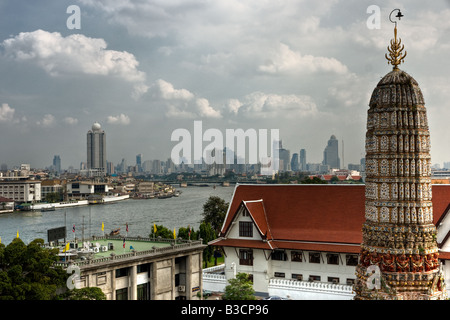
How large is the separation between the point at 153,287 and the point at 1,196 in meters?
97.4

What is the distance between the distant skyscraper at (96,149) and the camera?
152m

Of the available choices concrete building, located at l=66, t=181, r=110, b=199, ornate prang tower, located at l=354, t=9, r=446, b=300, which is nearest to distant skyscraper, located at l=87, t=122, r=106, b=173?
concrete building, located at l=66, t=181, r=110, b=199

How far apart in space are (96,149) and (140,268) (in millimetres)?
135803

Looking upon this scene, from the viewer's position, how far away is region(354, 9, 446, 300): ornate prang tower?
13.4 metres

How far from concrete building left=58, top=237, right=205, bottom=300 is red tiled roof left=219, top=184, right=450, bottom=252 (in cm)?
308

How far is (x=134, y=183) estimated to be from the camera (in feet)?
512

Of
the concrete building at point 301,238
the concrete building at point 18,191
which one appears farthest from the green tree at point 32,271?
the concrete building at point 18,191

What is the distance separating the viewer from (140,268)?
2577 centimetres

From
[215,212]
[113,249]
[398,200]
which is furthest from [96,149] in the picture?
[398,200]

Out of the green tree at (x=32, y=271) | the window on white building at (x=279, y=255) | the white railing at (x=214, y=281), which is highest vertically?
the green tree at (x=32, y=271)

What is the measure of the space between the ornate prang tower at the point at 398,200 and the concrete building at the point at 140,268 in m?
12.3

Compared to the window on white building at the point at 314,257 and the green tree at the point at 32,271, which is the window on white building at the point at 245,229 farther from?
the green tree at the point at 32,271

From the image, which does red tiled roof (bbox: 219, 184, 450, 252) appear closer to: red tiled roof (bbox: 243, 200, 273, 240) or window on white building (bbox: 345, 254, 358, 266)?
red tiled roof (bbox: 243, 200, 273, 240)
